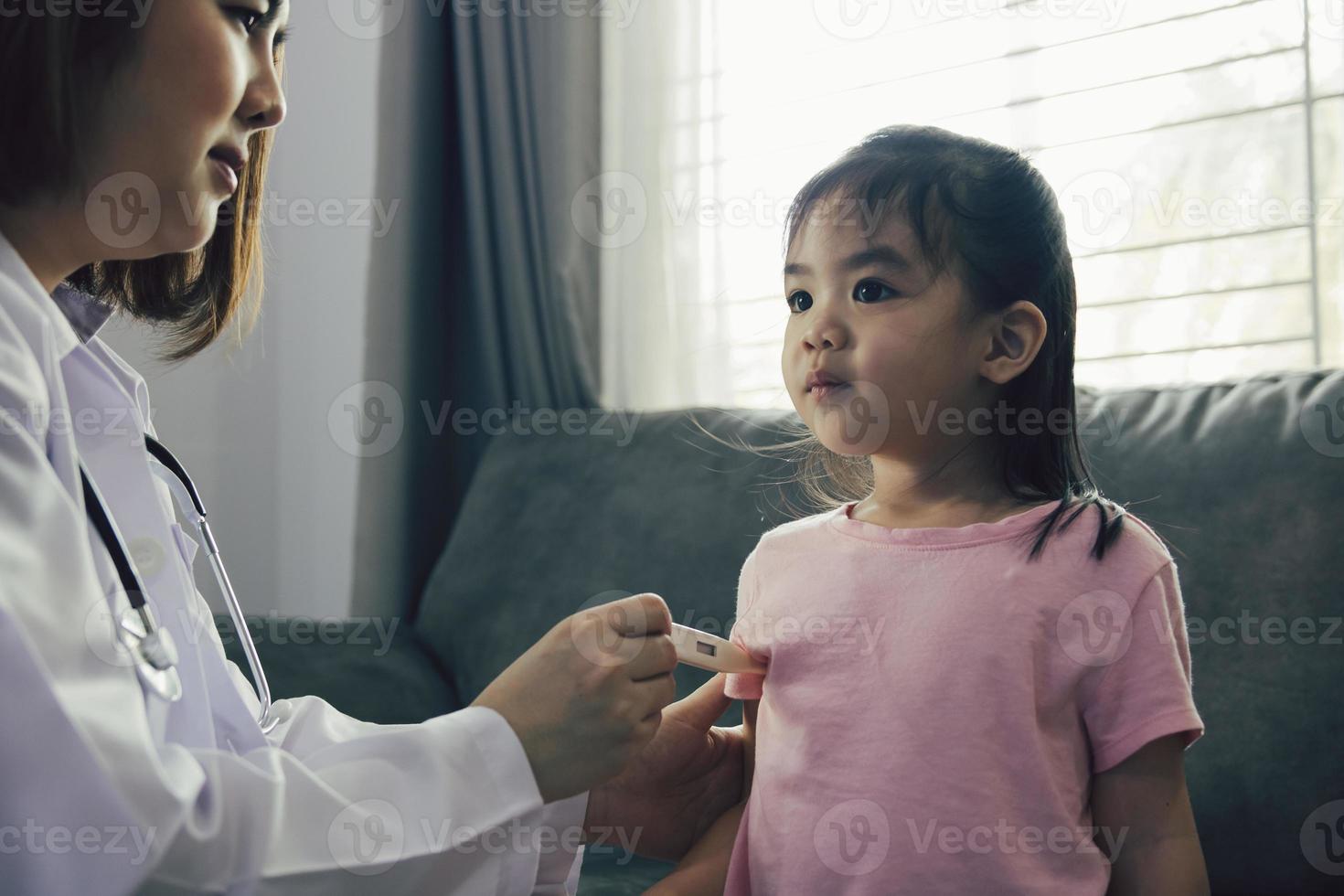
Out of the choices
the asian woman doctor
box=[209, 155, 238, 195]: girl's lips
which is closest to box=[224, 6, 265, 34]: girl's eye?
the asian woman doctor

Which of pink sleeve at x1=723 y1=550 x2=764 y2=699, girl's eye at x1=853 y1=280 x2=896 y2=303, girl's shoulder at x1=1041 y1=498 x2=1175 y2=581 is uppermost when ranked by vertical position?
girl's eye at x1=853 y1=280 x2=896 y2=303

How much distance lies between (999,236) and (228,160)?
0.71 metres

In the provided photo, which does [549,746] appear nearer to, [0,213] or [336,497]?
[0,213]

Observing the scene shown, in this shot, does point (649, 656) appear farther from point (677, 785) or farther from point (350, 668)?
point (350, 668)

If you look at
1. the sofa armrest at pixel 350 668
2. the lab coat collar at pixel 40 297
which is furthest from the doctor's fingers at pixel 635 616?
the sofa armrest at pixel 350 668

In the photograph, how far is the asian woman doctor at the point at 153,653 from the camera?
2.07 ft

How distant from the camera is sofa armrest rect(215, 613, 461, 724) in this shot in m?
1.75

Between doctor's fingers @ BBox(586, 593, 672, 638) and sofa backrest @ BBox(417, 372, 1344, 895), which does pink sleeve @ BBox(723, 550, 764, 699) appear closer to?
doctor's fingers @ BBox(586, 593, 672, 638)

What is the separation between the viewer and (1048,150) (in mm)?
1960

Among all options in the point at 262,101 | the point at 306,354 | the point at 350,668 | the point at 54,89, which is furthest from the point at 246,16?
the point at 306,354

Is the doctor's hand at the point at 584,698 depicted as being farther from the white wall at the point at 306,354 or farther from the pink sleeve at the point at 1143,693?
the white wall at the point at 306,354

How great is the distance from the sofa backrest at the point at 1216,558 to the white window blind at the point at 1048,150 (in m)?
0.37

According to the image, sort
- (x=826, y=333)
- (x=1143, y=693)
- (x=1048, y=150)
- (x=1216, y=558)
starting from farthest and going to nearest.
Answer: (x=1048, y=150) → (x=1216, y=558) → (x=826, y=333) → (x=1143, y=693)

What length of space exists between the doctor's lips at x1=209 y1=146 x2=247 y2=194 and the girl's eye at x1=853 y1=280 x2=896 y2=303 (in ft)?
1.87
